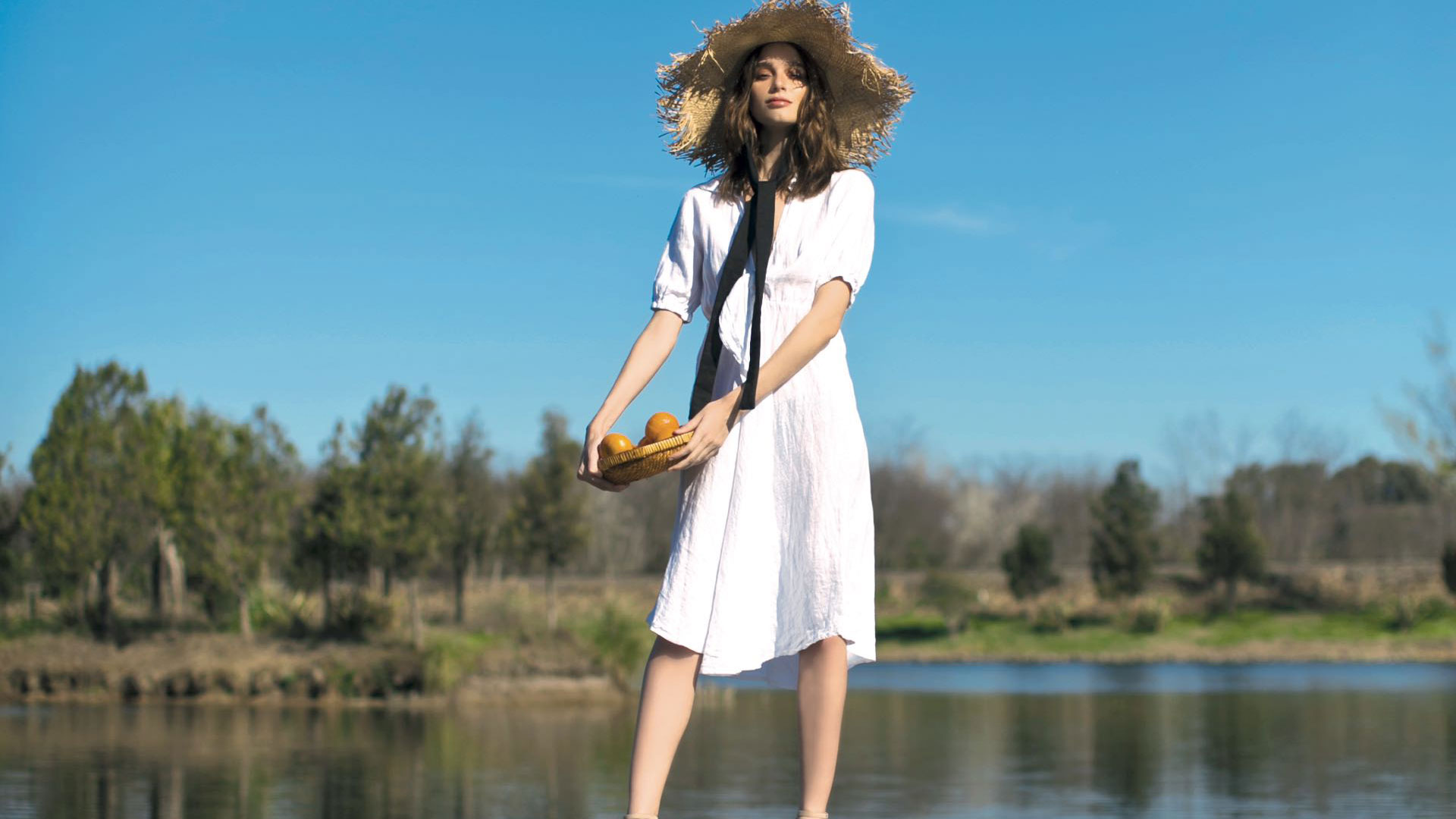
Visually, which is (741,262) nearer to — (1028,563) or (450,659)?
(450,659)

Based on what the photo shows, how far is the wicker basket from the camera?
2.74 metres

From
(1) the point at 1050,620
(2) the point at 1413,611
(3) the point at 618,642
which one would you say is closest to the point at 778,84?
(3) the point at 618,642

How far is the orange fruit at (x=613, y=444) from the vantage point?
279cm

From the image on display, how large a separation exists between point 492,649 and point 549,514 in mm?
5022

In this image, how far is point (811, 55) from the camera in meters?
3.22

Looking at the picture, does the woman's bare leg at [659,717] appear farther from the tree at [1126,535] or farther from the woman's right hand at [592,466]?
the tree at [1126,535]

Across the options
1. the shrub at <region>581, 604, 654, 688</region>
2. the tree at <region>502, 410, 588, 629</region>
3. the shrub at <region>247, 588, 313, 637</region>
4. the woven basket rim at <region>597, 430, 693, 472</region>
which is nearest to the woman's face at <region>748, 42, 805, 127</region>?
the woven basket rim at <region>597, 430, 693, 472</region>

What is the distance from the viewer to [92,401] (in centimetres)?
3039

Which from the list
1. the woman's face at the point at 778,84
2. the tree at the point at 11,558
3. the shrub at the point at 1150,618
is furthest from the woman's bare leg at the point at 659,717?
the shrub at the point at 1150,618

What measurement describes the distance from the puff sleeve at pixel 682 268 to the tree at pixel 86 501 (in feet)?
91.2

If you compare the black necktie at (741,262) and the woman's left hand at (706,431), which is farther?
the black necktie at (741,262)

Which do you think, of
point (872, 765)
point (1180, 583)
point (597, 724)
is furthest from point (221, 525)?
point (1180, 583)

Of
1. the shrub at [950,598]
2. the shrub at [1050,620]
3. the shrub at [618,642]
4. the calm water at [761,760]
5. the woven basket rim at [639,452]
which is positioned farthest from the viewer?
the shrub at [950,598]

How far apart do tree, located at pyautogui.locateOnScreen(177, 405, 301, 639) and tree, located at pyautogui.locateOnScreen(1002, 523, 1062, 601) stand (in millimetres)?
26069
